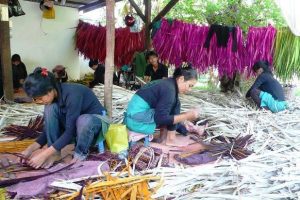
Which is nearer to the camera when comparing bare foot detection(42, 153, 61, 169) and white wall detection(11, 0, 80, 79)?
bare foot detection(42, 153, 61, 169)

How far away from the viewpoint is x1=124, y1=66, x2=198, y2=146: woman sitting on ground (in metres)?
3.05

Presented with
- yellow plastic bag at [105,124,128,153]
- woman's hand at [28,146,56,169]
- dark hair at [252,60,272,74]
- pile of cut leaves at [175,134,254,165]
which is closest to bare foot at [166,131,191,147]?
pile of cut leaves at [175,134,254,165]

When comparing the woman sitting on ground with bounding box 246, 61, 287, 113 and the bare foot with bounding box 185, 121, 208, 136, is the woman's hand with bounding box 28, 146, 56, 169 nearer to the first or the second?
the bare foot with bounding box 185, 121, 208, 136

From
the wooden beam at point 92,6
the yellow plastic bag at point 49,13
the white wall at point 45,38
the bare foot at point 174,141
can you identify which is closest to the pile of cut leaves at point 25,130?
the bare foot at point 174,141

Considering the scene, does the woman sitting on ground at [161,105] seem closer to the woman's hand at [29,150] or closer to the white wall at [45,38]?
the woman's hand at [29,150]

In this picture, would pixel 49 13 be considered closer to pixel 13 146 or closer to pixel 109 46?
pixel 109 46

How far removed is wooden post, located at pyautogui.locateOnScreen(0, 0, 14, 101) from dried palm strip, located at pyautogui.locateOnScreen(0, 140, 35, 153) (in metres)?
2.03

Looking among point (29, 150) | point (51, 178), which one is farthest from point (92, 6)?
point (51, 178)

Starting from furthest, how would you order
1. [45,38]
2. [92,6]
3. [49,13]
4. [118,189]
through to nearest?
[92,6] < [45,38] < [49,13] < [118,189]

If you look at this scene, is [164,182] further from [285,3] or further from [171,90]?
[285,3]

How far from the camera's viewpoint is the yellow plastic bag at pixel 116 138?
292cm

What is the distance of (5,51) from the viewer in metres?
4.86

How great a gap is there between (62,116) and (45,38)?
5.82 meters

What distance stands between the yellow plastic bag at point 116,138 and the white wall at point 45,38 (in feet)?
17.0
